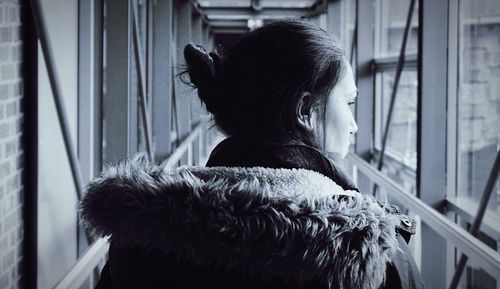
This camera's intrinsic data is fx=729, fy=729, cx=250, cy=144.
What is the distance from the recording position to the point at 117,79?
3.78m

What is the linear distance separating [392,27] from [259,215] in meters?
4.38

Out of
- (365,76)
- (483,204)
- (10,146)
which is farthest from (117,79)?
(365,76)

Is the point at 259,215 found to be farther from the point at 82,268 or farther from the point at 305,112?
the point at 82,268

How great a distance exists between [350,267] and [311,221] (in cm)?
8

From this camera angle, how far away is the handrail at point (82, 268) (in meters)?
1.81

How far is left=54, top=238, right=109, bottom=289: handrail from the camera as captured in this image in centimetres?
181

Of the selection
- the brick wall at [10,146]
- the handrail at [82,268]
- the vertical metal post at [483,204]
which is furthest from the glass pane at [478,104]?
the brick wall at [10,146]

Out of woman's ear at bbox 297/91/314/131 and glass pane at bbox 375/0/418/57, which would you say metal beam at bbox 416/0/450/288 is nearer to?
glass pane at bbox 375/0/418/57

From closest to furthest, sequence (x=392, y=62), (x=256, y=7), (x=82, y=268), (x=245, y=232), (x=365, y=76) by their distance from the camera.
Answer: (x=245, y=232), (x=82, y=268), (x=392, y=62), (x=365, y=76), (x=256, y=7)

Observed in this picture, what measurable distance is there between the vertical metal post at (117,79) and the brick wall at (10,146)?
1.57 meters

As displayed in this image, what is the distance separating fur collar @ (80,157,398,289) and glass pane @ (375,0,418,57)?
11.8 ft

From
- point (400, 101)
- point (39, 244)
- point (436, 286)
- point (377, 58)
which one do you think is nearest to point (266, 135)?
point (39, 244)

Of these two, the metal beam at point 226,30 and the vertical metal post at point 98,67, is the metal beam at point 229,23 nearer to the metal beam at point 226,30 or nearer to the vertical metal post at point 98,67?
the metal beam at point 226,30

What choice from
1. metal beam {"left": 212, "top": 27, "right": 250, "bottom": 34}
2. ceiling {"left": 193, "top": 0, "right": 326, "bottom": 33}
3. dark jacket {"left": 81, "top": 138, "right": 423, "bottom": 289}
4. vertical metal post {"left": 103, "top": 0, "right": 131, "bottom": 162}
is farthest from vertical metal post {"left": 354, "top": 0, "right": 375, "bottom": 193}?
metal beam {"left": 212, "top": 27, "right": 250, "bottom": 34}
